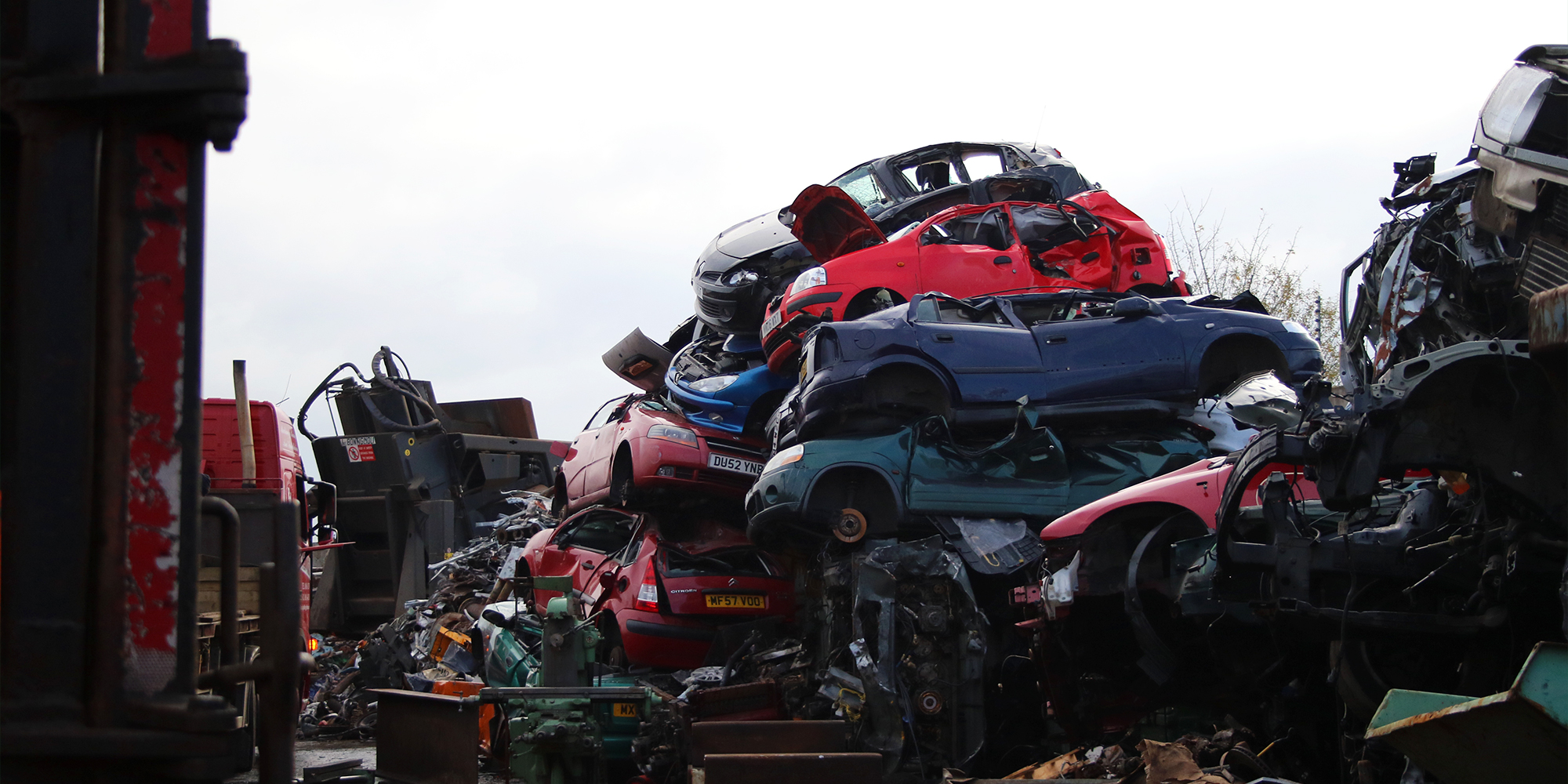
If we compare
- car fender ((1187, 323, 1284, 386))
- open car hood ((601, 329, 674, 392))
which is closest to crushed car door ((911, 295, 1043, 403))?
car fender ((1187, 323, 1284, 386))

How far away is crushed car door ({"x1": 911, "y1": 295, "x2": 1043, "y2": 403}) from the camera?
10562 mm

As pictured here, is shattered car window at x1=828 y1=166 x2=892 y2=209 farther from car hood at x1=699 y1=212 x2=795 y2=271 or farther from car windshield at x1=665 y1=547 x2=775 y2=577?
car windshield at x1=665 y1=547 x2=775 y2=577

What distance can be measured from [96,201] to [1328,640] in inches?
222

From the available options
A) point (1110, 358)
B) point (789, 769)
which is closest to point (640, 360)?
point (1110, 358)

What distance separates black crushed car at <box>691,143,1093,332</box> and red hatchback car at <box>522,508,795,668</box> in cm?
304

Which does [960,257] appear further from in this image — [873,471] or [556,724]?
[556,724]

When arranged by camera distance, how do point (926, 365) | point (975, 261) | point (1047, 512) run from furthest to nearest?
point (975, 261) → point (926, 365) → point (1047, 512)

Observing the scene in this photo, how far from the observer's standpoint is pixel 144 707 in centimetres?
203

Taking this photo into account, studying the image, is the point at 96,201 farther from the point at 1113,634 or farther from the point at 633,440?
the point at 633,440

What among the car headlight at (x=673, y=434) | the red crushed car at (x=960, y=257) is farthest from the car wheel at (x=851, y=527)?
the car headlight at (x=673, y=434)

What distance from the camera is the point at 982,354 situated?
10.6 metres

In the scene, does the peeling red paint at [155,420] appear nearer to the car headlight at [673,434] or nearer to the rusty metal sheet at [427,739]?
the rusty metal sheet at [427,739]

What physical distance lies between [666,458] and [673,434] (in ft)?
1.03

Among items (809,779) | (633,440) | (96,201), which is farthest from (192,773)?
(633,440)
